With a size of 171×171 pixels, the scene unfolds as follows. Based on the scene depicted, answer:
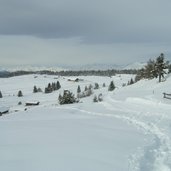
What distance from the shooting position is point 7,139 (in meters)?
18.2

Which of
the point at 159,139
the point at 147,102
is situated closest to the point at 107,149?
the point at 159,139

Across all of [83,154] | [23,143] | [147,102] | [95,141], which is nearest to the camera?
[83,154]

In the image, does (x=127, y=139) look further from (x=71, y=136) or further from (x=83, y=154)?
(x=83, y=154)

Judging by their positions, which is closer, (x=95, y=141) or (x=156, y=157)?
(x=156, y=157)

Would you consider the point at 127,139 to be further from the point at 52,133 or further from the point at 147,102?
the point at 147,102

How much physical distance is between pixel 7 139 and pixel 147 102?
3084 centimetres

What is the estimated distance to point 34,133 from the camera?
66.8ft

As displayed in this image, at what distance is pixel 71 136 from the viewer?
766 inches

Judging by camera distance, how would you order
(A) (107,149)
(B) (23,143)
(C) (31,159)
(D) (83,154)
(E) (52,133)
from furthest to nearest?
(E) (52,133) < (B) (23,143) < (A) (107,149) < (D) (83,154) < (C) (31,159)

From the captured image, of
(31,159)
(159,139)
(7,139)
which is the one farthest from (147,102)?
(31,159)

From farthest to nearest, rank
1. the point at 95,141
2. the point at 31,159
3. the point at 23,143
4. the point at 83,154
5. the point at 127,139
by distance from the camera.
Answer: the point at 127,139
the point at 95,141
the point at 23,143
the point at 83,154
the point at 31,159

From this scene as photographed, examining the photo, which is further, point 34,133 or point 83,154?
point 34,133

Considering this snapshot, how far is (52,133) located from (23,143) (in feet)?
Answer: 12.4

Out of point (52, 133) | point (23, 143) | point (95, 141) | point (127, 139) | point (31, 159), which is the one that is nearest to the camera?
point (31, 159)
